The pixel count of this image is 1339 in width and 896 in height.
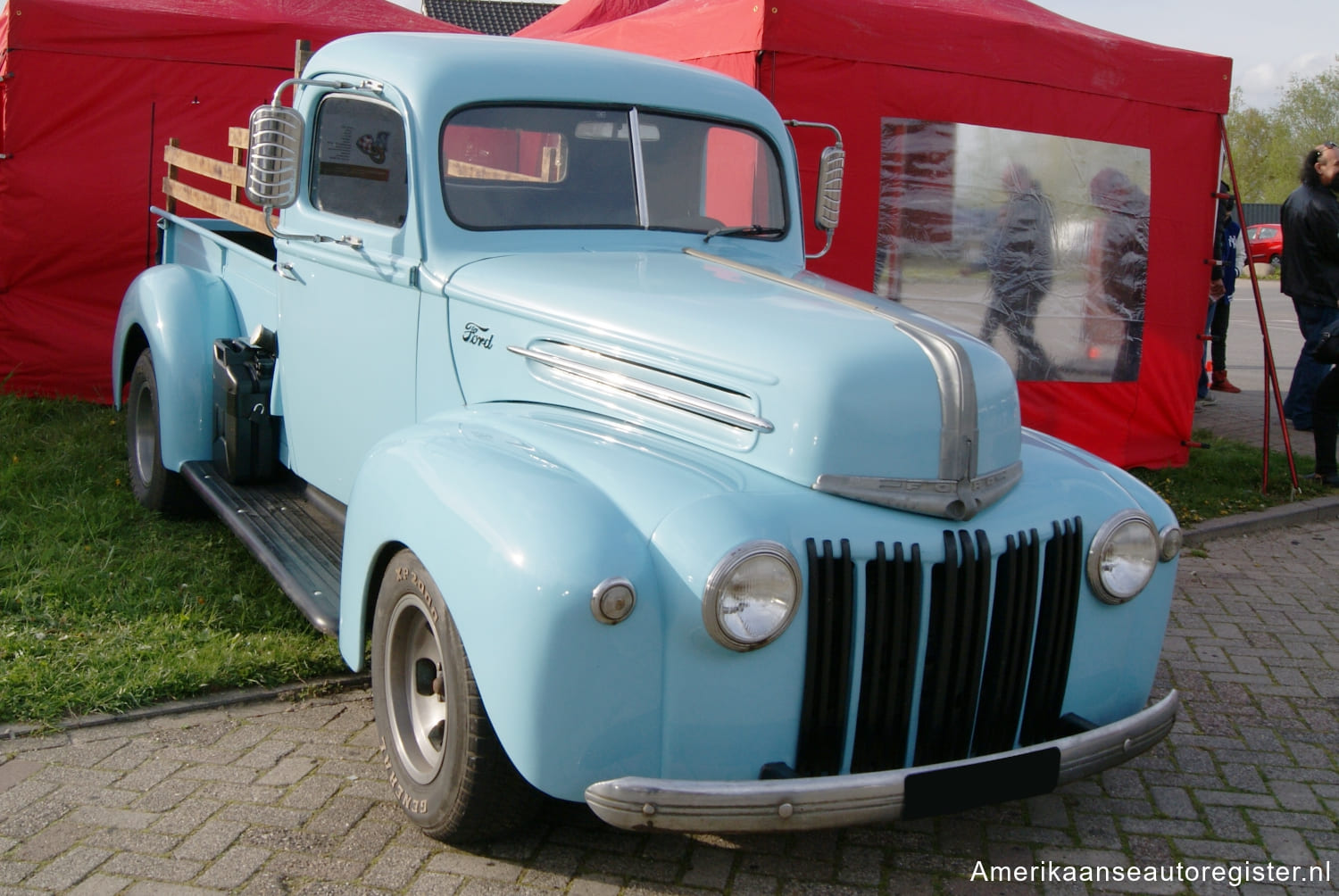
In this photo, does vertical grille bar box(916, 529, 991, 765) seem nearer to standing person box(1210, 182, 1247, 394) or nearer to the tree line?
standing person box(1210, 182, 1247, 394)

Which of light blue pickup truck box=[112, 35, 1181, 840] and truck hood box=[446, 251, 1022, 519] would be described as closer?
light blue pickup truck box=[112, 35, 1181, 840]

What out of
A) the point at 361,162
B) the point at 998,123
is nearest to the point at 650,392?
the point at 361,162

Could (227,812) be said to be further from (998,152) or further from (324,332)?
(998,152)

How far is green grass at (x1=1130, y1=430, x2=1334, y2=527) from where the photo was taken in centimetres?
645

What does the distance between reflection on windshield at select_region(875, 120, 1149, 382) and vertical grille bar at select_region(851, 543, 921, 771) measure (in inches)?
160

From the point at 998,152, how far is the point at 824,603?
4716 mm

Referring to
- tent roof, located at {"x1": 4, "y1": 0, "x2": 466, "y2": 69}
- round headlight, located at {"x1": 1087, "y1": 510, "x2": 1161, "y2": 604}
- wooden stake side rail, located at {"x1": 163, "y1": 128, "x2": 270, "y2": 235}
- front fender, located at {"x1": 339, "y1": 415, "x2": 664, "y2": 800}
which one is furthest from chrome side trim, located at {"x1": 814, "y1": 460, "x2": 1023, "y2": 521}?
tent roof, located at {"x1": 4, "y1": 0, "x2": 466, "y2": 69}

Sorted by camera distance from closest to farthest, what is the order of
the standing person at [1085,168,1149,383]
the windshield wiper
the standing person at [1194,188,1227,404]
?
1. the windshield wiper
2. the standing person at [1085,168,1149,383]
3. the standing person at [1194,188,1227,404]

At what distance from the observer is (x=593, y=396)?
298 centimetres

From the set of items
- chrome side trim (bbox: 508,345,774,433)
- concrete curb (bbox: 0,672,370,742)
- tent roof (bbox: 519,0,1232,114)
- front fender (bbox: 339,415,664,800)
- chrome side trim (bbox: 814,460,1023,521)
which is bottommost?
concrete curb (bbox: 0,672,370,742)

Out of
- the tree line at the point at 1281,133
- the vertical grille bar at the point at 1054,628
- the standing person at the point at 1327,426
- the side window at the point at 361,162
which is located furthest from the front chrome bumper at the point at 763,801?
the tree line at the point at 1281,133

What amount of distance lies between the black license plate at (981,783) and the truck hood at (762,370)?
53 centimetres

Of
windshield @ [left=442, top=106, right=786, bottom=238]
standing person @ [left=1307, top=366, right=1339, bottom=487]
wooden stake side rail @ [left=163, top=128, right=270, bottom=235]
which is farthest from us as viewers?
standing person @ [left=1307, top=366, right=1339, bottom=487]

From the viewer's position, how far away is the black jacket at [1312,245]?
24.7 feet
